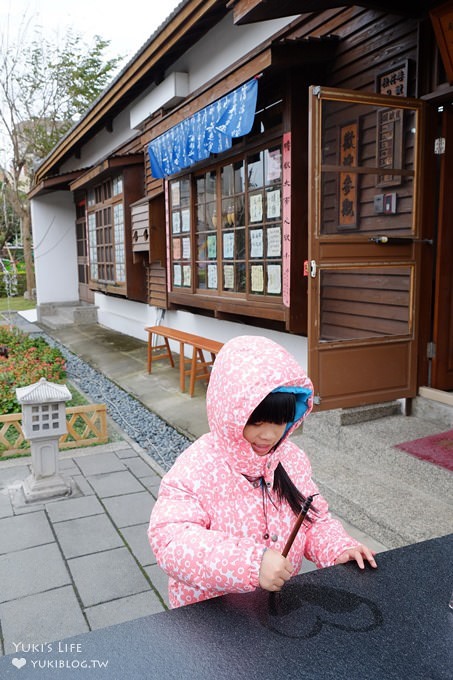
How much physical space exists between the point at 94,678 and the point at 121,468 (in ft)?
11.9

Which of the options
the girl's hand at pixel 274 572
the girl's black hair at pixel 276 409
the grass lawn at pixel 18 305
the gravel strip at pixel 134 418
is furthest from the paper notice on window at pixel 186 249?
the grass lawn at pixel 18 305

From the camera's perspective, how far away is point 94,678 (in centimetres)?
90

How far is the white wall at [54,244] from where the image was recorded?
15.0m

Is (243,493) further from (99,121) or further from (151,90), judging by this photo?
(99,121)

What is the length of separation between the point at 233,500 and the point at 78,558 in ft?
6.62

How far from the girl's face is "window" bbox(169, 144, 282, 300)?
415cm

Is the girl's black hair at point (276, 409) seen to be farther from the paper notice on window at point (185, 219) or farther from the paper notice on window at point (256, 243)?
the paper notice on window at point (185, 219)

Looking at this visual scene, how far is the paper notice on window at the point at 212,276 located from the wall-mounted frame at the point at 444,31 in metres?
3.66

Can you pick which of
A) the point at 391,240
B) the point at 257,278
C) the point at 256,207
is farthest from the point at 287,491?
the point at 256,207

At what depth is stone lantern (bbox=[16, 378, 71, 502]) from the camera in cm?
383

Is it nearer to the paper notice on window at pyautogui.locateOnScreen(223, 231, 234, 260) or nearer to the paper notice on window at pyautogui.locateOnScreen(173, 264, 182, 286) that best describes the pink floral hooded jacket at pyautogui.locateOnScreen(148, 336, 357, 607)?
the paper notice on window at pyautogui.locateOnScreen(223, 231, 234, 260)

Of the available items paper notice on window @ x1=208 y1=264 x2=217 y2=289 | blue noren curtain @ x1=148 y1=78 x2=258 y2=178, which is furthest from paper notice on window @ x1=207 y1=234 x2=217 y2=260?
blue noren curtain @ x1=148 y1=78 x2=258 y2=178

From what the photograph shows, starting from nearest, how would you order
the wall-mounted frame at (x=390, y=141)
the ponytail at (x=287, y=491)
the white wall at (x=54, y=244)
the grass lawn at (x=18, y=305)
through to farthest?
the ponytail at (x=287, y=491), the wall-mounted frame at (x=390, y=141), the white wall at (x=54, y=244), the grass lawn at (x=18, y=305)

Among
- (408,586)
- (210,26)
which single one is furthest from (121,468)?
(210,26)
